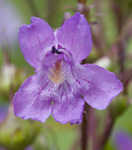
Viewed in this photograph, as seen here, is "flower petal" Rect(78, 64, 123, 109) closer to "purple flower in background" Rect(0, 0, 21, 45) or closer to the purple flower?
the purple flower

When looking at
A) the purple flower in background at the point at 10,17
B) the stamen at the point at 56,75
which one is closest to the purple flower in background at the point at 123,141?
the stamen at the point at 56,75

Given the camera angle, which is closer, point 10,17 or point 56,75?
point 56,75

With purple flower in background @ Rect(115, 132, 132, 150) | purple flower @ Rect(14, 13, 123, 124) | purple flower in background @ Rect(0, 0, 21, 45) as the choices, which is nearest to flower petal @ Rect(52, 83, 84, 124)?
purple flower @ Rect(14, 13, 123, 124)

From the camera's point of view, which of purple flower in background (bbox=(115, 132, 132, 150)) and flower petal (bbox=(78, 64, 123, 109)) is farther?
purple flower in background (bbox=(115, 132, 132, 150))

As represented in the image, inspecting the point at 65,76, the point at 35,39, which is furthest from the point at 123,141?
the point at 35,39

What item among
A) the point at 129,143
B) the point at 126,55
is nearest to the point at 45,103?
the point at 126,55

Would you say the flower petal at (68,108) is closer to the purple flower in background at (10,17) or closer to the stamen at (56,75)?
the stamen at (56,75)

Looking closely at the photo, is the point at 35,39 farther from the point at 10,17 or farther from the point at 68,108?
the point at 10,17
